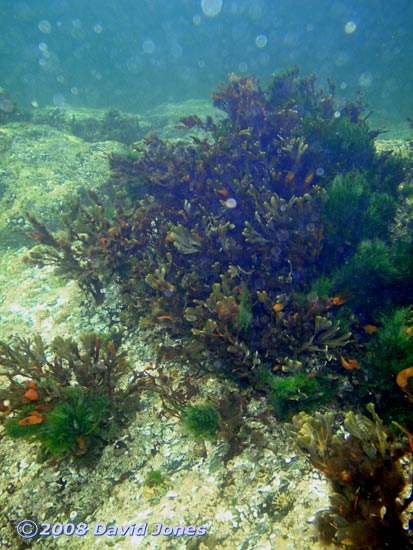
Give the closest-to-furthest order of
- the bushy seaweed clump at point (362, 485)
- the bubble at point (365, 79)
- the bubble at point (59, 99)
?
the bushy seaweed clump at point (362, 485), the bubble at point (365, 79), the bubble at point (59, 99)

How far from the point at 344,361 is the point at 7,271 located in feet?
20.9

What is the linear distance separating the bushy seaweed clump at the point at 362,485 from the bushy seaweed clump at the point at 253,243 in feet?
2.83

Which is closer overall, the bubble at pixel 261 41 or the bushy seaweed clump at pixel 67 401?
the bushy seaweed clump at pixel 67 401

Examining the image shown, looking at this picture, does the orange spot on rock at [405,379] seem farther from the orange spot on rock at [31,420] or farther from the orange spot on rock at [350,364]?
the orange spot on rock at [31,420]

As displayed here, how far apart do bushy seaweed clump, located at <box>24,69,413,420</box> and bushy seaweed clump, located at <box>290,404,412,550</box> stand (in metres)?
0.86

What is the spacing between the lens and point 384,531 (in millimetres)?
1833

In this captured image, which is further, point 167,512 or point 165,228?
point 165,228

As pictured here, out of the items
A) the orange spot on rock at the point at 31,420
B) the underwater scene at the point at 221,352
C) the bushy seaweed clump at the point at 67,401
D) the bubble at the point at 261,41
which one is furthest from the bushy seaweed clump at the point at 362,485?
the bubble at the point at 261,41

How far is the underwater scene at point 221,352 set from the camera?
7.93 ft

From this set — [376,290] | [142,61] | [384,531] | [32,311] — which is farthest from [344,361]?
[142,61]

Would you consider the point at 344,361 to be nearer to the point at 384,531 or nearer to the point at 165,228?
the point at 384,531

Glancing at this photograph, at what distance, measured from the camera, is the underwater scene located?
2416 mm

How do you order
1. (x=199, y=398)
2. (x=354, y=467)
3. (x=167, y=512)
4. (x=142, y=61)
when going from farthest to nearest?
(x=142, y=61) → (x=199, y=398) → (x=167, y=512) → (x=354, y=467)

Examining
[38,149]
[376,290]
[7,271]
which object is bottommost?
[376,290]
